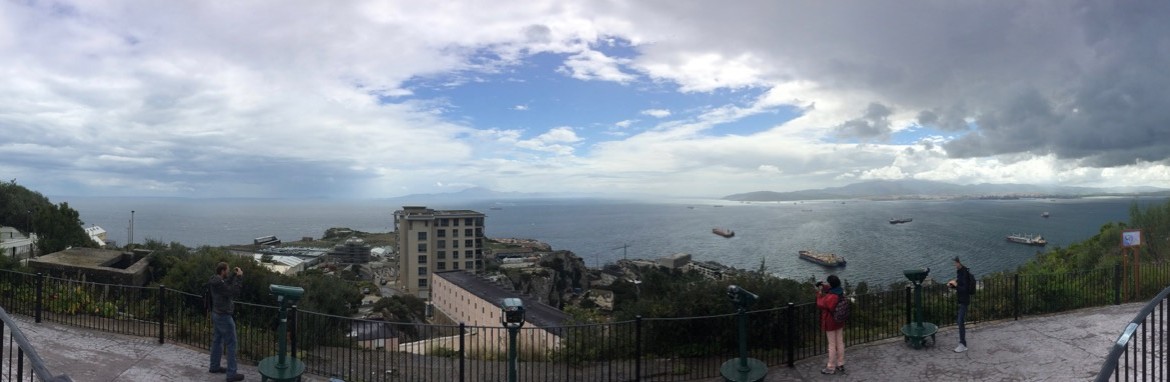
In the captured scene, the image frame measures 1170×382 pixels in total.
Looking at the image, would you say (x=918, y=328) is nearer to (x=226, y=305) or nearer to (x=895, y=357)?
(x=895, y=357)

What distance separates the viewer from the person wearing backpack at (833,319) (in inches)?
298

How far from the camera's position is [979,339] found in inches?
355

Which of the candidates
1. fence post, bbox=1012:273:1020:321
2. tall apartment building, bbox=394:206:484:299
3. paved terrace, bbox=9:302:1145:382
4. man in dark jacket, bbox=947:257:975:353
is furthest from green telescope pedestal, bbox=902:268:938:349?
tall apartment building, bbox=394:206:484:299

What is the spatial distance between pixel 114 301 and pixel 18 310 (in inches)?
52.9

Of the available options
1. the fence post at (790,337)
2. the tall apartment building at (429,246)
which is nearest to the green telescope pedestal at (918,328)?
the fence post at (790,337)

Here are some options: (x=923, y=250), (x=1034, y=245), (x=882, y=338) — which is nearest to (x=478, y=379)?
(x=882, y=338)

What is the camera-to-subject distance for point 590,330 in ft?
30.7

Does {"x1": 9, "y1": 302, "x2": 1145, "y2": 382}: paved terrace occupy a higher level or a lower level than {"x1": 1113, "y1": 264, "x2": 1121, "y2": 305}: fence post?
lower

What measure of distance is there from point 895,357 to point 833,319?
5.43ft

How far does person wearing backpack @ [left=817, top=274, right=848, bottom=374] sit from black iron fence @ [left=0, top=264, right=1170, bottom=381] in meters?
0.47

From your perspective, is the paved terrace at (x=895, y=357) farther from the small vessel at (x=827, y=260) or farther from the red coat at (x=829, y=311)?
the small vessel at (x=827, y=260)

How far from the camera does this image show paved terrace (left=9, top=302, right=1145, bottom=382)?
24.6 ft

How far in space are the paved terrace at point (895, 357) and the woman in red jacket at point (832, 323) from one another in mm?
186

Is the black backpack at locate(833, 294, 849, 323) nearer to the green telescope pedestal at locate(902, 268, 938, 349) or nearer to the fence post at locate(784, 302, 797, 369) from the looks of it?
the fence post at locate(784, 302, 797, 369)
